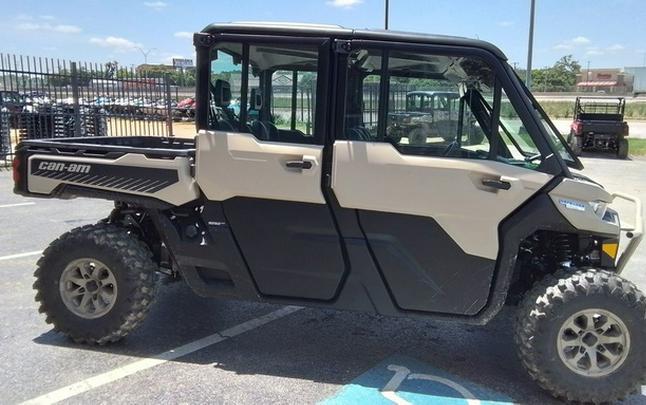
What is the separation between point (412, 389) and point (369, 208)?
46.1 inches

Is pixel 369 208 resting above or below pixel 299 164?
below

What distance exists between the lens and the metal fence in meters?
13.8

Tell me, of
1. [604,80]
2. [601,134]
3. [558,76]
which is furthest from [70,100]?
[604,80]

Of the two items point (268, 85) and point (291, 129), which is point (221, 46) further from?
point (291, 129)

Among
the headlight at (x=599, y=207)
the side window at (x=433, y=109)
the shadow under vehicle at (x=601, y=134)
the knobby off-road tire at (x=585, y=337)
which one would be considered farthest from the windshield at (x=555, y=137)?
the shadow under vehicle at (x=601, y=134)

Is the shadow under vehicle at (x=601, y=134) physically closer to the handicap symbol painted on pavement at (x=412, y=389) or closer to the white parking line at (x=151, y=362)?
the white parking line at (x=151, y=362)

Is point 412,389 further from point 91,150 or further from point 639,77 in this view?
point 639,77

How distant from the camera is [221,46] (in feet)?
11.8

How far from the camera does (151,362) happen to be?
3805mm

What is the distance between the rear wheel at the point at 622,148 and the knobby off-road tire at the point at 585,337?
1778 cm

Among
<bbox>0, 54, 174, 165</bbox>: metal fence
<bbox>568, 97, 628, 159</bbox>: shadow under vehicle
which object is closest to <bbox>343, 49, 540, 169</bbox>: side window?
<bbox>0, 54, 174, 165</bbox>: metal fence

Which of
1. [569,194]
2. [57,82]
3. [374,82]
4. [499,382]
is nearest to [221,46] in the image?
[374,82]

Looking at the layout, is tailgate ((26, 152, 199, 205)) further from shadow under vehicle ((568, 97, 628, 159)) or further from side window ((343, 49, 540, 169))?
shadow under vehicle ((568, 97, 628, 159))

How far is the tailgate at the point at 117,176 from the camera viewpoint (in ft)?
12.5
